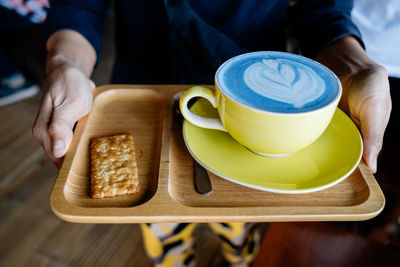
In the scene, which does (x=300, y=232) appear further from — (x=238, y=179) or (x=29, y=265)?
(x=29, y=265)

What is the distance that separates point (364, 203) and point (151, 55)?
78cm

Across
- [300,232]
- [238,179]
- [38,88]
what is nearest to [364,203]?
[238,179]

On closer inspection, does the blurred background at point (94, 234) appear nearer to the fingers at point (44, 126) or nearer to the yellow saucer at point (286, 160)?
the yellow saucer at point (286, 160)

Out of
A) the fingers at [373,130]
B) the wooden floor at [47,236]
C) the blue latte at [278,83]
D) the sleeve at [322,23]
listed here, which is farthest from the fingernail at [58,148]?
the wooden floor at [47,236]

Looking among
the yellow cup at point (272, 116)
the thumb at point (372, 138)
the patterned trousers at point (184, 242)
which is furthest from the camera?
the patterned trousers at point (184, 242)

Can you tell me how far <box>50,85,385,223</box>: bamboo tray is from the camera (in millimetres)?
526

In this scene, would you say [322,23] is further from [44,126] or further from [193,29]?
[44,126]

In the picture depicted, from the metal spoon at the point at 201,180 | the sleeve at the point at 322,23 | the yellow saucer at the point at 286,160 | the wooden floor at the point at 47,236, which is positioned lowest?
the wooden floor at the point at 47,236

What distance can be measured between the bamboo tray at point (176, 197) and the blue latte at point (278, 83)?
0.54 ft

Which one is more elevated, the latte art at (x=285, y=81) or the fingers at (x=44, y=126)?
the latte art at (x=285, y=81)

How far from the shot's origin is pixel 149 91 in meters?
0.82

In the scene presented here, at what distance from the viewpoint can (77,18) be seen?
3.00ft

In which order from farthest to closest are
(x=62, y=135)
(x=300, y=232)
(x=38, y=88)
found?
(x=38, y=88) < (x=300, y=232) < (x=62, y=135)

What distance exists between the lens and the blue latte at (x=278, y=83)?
0.53 metres
